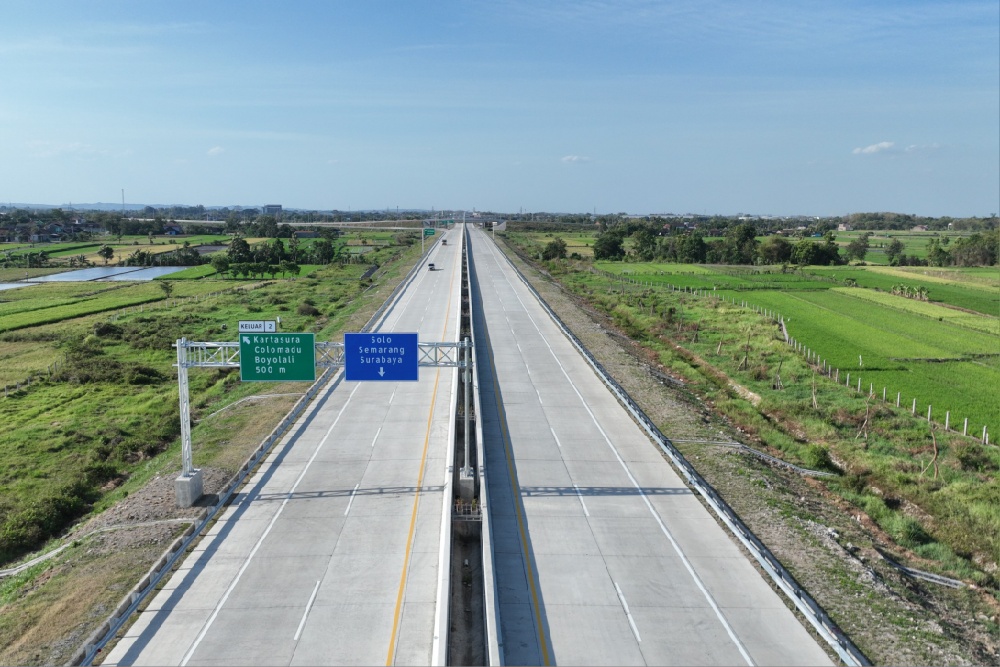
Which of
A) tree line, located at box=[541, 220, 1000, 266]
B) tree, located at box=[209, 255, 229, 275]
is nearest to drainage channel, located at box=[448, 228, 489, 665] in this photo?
tree, located at box=[209, 255, 229, 275]

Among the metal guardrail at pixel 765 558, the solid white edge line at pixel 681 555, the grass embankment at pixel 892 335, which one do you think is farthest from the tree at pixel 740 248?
the metal guardrail at pixel 765 558

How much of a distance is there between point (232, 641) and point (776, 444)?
81.2 feet

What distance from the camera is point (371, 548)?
2047 centimetres

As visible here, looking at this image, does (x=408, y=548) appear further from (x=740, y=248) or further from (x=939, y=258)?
(x=939, y=258)

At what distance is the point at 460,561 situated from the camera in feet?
67.2

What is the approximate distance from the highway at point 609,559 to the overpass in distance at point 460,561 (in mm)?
57

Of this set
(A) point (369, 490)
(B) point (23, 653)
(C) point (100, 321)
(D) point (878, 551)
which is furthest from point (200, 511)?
(C) point (100, 321)

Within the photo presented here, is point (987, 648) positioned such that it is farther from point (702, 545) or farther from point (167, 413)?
point (167, 413)

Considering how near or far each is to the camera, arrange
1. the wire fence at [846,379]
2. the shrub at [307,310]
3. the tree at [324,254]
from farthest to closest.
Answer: the tree at [324,254]
the shrub at [307,310]
the wire fence at [846,379]

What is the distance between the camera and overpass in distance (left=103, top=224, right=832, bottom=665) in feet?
52.3

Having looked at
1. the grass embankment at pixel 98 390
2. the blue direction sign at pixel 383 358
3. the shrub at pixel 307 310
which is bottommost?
the grass embankment at pixel 98 390

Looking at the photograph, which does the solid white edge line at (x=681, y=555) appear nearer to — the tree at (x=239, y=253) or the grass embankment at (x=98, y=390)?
Result: the grass embankment at (x=98, y=390)

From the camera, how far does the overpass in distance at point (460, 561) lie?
52.3ft

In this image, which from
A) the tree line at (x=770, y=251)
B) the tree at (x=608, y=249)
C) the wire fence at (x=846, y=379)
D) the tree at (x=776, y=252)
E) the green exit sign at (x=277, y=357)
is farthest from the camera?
the tree at (x=608, y=249)
